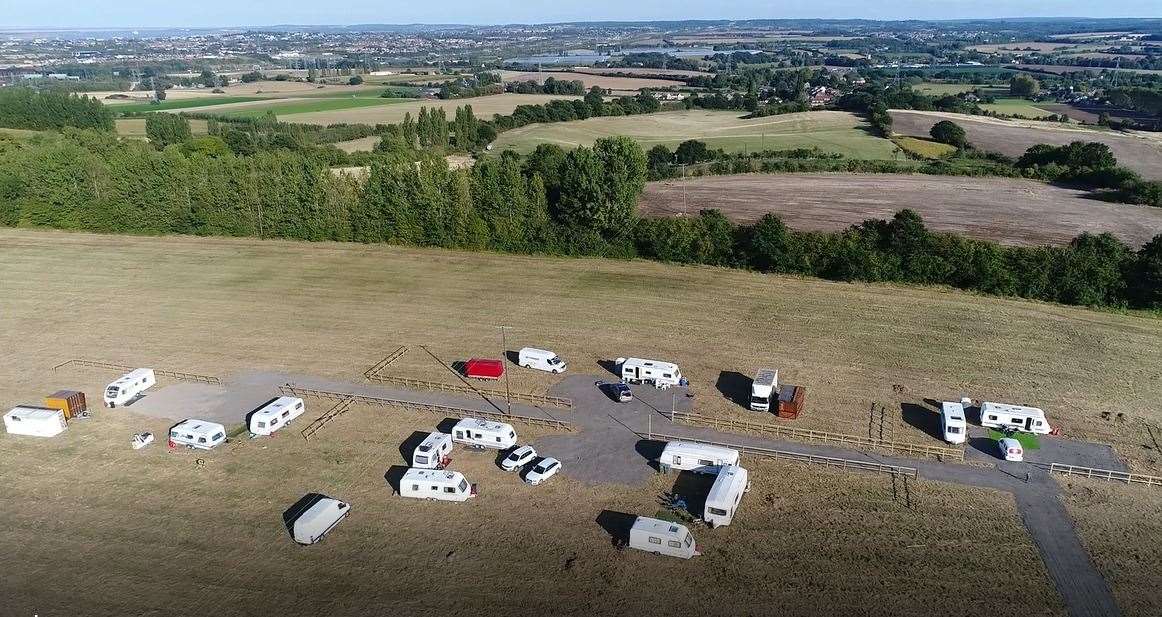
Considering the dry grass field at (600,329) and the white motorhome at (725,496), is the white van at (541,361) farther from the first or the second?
the white motorhome at (725,496)

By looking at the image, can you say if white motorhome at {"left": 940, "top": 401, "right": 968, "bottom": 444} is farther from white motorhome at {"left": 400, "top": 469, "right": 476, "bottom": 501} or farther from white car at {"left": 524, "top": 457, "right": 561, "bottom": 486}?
white motorhome at {"left": 400, "top": 469, "right": 476, "bottom": 501}

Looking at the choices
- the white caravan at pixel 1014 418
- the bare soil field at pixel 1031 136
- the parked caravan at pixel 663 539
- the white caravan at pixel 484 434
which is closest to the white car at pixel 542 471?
the white caravan at pixel 484 434

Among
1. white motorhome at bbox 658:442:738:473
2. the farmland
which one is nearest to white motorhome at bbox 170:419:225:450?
white motorhome at bbox 658:442:738:473

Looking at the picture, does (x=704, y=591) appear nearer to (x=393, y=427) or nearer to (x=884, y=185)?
(x=393, y=427)

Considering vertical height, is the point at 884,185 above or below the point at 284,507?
above

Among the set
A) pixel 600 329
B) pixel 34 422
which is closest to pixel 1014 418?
pixel 600 329

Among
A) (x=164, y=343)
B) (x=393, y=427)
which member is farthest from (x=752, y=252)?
(x=164, y=343)
